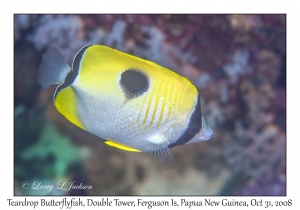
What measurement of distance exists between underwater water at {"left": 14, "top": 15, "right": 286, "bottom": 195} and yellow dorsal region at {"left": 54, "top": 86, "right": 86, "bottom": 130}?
2.59 feet

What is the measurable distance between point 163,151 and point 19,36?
4.39 feet

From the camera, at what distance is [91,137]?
6.42ft

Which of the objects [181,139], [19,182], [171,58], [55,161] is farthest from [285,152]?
[19,182]

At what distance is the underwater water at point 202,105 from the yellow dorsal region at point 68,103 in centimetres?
79

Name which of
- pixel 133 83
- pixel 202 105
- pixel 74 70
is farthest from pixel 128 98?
pixel 202 105

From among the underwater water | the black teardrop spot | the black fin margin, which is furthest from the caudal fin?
the underwater water

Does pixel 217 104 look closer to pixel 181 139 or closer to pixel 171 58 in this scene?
pixel 171 58

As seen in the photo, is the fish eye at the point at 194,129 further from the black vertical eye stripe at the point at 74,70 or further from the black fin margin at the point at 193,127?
the black vertical eye stripe at the point at 74,70

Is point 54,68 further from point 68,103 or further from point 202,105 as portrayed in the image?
point 202,105

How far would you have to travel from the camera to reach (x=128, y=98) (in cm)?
102

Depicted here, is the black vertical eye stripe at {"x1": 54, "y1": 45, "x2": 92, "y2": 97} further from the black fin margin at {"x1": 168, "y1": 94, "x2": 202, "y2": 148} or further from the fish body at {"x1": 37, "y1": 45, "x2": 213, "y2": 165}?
the black fin margin at {"x1": 168, "y1": 94, "x2": 202, "y2": 148}

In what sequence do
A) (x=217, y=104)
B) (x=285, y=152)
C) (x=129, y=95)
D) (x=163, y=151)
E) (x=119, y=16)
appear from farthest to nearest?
(x=285, y=152), (x=217, y=104), (x=119, y=16), (x=163, y=151), (x=129, y=95)

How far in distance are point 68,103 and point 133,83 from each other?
28 cm

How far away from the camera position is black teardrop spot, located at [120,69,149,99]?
1.02 metres
